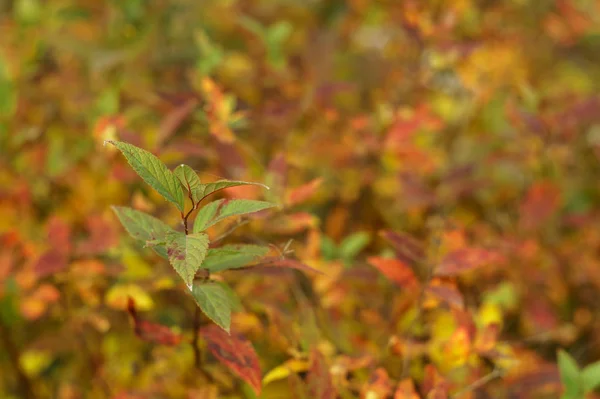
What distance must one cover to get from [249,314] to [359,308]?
0.36 meters

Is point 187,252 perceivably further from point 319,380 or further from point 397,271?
point 397,271

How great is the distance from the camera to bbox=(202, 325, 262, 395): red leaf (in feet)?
2.76

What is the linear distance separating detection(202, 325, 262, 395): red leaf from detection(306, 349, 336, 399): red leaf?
4.2 inches

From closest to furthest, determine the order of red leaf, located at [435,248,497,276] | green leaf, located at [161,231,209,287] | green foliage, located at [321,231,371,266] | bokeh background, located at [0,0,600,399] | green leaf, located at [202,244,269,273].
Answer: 1. green leaf, located at [161,231,209,287]
2. green leaf, located at [202,244,269,273]
3. red leaf, located at [435,248,497,276]
4. bokeh background, located at [0,0,600,399]
5. green foliage, located at [321,231,371,266]

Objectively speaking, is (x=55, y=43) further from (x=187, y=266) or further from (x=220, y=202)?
(x=187, y=266)

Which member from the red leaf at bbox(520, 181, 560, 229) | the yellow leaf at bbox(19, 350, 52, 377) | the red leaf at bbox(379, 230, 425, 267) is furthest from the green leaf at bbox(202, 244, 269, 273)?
the red leaf at bbox(520, 181, 560, 229)

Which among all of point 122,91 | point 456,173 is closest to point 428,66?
point 456,173

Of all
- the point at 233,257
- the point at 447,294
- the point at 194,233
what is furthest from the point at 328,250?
the point at 194,233

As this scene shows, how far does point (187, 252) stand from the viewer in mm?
694

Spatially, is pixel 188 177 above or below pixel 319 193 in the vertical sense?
above

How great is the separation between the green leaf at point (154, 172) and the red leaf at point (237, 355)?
0.76 feet

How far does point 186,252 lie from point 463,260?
0.53 metres

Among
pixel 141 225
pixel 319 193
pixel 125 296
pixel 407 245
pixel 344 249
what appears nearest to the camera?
pixel 141 225

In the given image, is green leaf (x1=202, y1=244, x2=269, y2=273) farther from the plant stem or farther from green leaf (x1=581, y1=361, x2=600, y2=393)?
green leaf (x1=581, y1=361, x2=600, y2=393)
